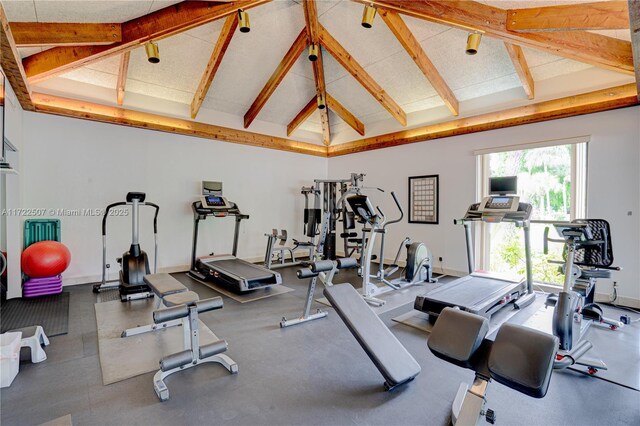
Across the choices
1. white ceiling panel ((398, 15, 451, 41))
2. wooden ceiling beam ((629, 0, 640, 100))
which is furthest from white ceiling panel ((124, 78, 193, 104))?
wooden ceiling beam ((629, 0, 640, 100))

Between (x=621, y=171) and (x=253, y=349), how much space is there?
533 cm

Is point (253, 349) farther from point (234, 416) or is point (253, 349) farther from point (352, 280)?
point (352, 280)

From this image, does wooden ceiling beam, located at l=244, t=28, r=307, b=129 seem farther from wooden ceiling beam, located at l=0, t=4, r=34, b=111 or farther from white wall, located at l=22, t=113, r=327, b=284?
wooden ceiling beam, located at l=0, t=4, r=34, b=111

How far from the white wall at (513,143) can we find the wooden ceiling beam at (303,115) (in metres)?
1.55

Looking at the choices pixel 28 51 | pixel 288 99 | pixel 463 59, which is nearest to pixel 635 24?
pixel 463 59

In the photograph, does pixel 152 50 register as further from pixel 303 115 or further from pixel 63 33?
pixel 303 115

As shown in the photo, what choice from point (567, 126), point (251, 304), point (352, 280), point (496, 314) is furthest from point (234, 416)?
point (567, 126)

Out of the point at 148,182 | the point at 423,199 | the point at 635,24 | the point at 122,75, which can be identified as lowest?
the point at 423,199

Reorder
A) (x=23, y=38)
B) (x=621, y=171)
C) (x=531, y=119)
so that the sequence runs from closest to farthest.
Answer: (x=23, y=38), (x=621, y=171), (x=531, y=119)

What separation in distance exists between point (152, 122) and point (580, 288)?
699 centimetres

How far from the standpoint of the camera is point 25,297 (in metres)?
4.48

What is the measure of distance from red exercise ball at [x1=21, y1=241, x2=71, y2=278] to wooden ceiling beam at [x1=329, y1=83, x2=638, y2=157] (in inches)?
248

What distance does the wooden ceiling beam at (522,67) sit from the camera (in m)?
4.50

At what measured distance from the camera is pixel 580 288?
335 centimetres
